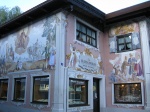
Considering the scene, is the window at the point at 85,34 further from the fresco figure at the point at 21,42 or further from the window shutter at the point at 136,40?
the fresco figure at the point at 21,42

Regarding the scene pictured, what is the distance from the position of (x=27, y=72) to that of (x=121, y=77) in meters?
5.72

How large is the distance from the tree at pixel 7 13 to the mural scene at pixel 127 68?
13161mm

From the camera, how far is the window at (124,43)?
40.4 ft

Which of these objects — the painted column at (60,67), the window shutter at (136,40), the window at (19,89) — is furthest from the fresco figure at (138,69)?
the window at (19,89)

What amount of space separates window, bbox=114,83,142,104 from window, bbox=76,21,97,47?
318 centimetres

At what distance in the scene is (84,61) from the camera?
36.9ft

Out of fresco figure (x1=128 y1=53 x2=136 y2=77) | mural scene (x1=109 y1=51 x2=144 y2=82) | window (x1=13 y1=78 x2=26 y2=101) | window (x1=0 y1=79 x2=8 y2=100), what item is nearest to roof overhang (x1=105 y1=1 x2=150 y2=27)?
mural scene (x1=109 y1=51 x2=144 y2=82)

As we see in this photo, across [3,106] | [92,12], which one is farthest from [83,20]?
[3,106]

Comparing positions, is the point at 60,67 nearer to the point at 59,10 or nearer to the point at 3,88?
the point at 59,10

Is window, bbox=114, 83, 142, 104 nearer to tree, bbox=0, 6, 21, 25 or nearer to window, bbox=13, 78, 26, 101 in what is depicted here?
window, bbox=13, 78, 26, 101

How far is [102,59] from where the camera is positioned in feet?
42.7

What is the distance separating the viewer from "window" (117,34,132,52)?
40.4ft

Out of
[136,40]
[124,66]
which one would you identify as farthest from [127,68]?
[136,40]

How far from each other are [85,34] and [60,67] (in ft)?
10.8
